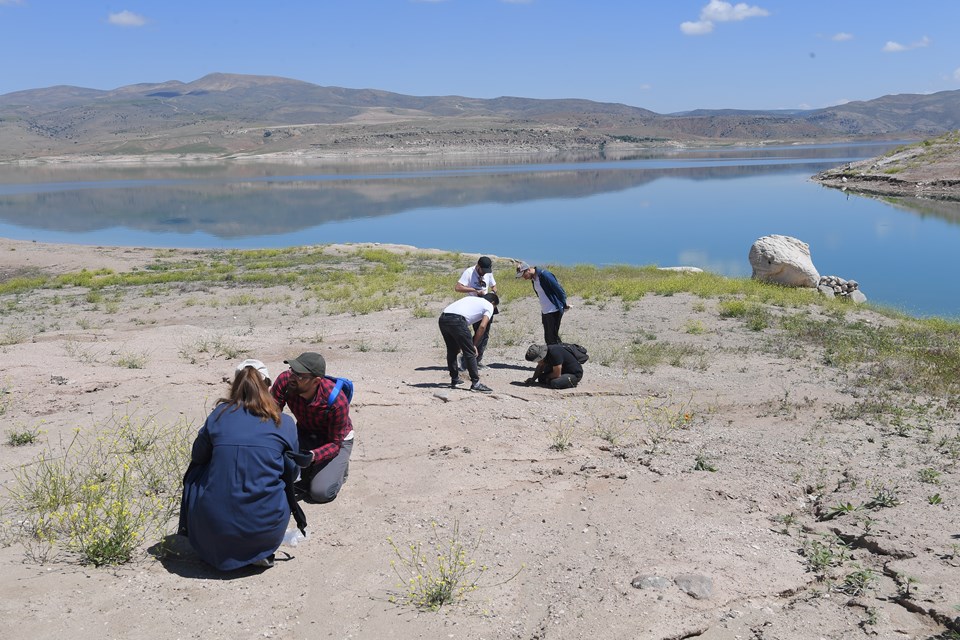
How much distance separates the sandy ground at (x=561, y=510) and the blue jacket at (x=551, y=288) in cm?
110

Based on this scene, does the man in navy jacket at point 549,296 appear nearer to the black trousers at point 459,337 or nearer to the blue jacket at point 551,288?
the blue jacket at point 551,288

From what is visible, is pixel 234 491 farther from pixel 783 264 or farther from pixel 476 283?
pixel 783 264

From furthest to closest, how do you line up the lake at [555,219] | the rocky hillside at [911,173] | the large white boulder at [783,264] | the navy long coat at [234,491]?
the rocky hillside at [911,173] → the lake at [555,219] → the large white boulder at [783,264] → the navy long coat at [234,491]

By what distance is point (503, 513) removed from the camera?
19.1 ft

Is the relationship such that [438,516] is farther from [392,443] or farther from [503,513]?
[392,443]

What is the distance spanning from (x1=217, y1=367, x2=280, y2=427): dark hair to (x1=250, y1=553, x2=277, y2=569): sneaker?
2.97ft

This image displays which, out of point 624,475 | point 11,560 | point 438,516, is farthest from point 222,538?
point 624,475

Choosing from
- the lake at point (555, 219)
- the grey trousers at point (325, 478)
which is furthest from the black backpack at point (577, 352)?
the lake at point (555, 219)

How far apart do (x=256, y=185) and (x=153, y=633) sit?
242 ft

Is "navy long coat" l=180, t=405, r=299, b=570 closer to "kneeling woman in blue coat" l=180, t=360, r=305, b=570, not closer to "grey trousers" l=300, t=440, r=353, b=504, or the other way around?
"kneeling woman in blue coat" l=180, t=360, r=305, b=570

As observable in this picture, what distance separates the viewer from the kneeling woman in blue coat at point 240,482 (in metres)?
4.64

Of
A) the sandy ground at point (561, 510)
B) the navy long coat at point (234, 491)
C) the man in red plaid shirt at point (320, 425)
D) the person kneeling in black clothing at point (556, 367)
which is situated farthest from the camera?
the person kneeling in black clothing at point (556, 367)

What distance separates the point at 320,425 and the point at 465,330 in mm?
3136

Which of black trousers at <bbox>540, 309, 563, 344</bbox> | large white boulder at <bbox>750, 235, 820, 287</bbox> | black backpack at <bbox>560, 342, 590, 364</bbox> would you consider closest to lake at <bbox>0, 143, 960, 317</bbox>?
large white boulder at <bbox>750, 235, 820, 287</bbox>
